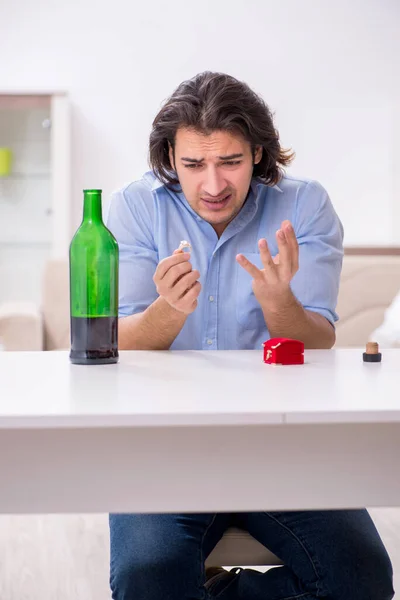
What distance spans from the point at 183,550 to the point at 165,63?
158 inches

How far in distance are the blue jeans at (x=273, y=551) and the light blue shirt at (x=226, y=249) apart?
49 cm

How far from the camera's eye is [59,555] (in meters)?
2.26

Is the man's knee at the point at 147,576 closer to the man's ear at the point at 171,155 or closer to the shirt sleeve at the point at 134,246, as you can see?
the shirt sleeve at the point at 134,246

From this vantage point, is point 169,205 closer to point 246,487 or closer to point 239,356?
point 239,356

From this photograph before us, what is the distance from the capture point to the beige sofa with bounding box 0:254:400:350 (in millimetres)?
3543

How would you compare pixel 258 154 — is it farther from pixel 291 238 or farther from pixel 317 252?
pixel 291 238

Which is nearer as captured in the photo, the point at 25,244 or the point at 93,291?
the point at 93,291

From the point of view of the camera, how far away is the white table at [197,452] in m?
0.86

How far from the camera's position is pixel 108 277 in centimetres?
128

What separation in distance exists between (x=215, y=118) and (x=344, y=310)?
2041 mm

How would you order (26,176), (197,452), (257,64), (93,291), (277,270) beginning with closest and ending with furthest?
(197,452), (93,291), (277,270), (26,176), (257,64)

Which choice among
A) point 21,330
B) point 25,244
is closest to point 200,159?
point 21,330

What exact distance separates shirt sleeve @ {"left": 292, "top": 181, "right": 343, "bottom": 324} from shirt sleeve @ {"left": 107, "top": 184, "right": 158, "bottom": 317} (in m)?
0.29

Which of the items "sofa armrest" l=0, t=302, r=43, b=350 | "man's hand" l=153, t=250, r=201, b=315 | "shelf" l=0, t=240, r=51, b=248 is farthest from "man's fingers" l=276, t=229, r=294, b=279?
"shelf" l=0, t=240, r=51, b=248
